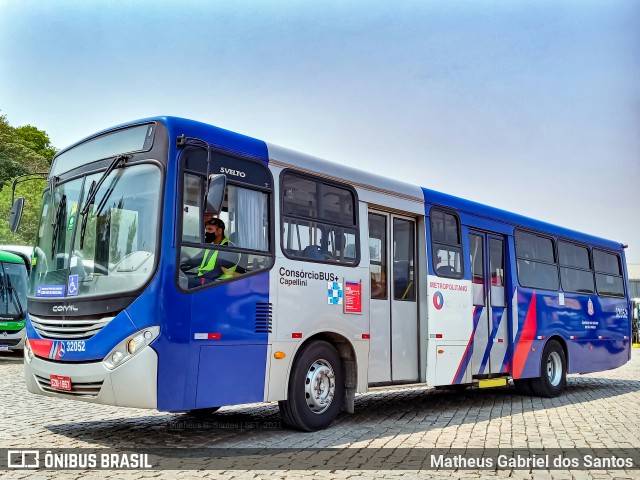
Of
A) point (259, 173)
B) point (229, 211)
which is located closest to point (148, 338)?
point (229, 211)

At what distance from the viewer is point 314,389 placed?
809 centimetres

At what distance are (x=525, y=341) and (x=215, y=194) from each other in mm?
7745

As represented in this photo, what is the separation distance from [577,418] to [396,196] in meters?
4.22

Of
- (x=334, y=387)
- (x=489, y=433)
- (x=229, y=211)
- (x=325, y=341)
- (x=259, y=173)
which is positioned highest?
(x=259, y=173)

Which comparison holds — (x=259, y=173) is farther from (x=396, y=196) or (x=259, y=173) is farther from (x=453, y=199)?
(x=453, y=199)

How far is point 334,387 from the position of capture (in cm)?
841

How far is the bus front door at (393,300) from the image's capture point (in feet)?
30.2

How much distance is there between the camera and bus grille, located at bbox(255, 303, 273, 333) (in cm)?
746

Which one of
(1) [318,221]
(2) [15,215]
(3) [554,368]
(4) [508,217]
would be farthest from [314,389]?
(3) [554,368]

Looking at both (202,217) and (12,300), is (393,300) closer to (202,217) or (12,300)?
(202,217)

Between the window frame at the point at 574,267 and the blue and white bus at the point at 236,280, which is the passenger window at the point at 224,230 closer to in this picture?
the blue and white bus at the point at 236,280

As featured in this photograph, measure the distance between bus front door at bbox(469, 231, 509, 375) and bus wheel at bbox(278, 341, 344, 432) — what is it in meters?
3.38

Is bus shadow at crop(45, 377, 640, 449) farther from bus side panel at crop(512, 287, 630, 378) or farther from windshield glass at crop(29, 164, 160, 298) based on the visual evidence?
windshield glass at crop(29, 164, 160, 298)

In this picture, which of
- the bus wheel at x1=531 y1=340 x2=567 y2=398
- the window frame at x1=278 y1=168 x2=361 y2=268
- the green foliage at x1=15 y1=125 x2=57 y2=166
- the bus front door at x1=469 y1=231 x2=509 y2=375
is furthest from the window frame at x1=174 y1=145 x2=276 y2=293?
the green foliage at x1=15 y1=125 x2=57 y2=166
